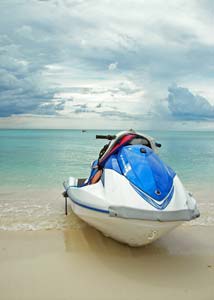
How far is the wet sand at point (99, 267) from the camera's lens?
3.08 m

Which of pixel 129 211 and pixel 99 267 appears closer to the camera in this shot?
pixel 129 211

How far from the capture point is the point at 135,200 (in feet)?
10.9

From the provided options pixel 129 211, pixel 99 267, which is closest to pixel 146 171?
pixel 129 211

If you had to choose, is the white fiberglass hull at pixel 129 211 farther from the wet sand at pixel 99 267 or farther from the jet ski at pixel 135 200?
the wet sand at pixel 99 267

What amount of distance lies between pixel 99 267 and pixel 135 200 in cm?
103

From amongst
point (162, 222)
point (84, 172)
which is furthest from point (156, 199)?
point (84, 172)

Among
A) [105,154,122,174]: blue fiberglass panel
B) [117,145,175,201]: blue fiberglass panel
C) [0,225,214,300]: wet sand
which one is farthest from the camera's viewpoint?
[105,154,122,174]: blue fiberglass panel

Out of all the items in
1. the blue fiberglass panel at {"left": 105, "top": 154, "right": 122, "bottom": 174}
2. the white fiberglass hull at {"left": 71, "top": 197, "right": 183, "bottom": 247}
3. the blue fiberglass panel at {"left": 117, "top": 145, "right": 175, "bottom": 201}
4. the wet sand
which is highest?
the blue fiberglass panel at {"left": 117, "top": 145, "right": 175, "bottom": 201}

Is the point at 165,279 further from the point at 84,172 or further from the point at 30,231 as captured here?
the point at 84,172

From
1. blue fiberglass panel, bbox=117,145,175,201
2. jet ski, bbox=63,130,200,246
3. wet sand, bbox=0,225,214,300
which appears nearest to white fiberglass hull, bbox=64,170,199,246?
jet ski, bbox=63,130,200,246

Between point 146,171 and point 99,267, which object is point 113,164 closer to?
point 146,171

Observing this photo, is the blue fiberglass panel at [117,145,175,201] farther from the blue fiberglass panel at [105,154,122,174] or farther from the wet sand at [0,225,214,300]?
the wet sand at [0,225,214,300]

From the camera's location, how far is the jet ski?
3.17 meters

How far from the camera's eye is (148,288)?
3.17 m
